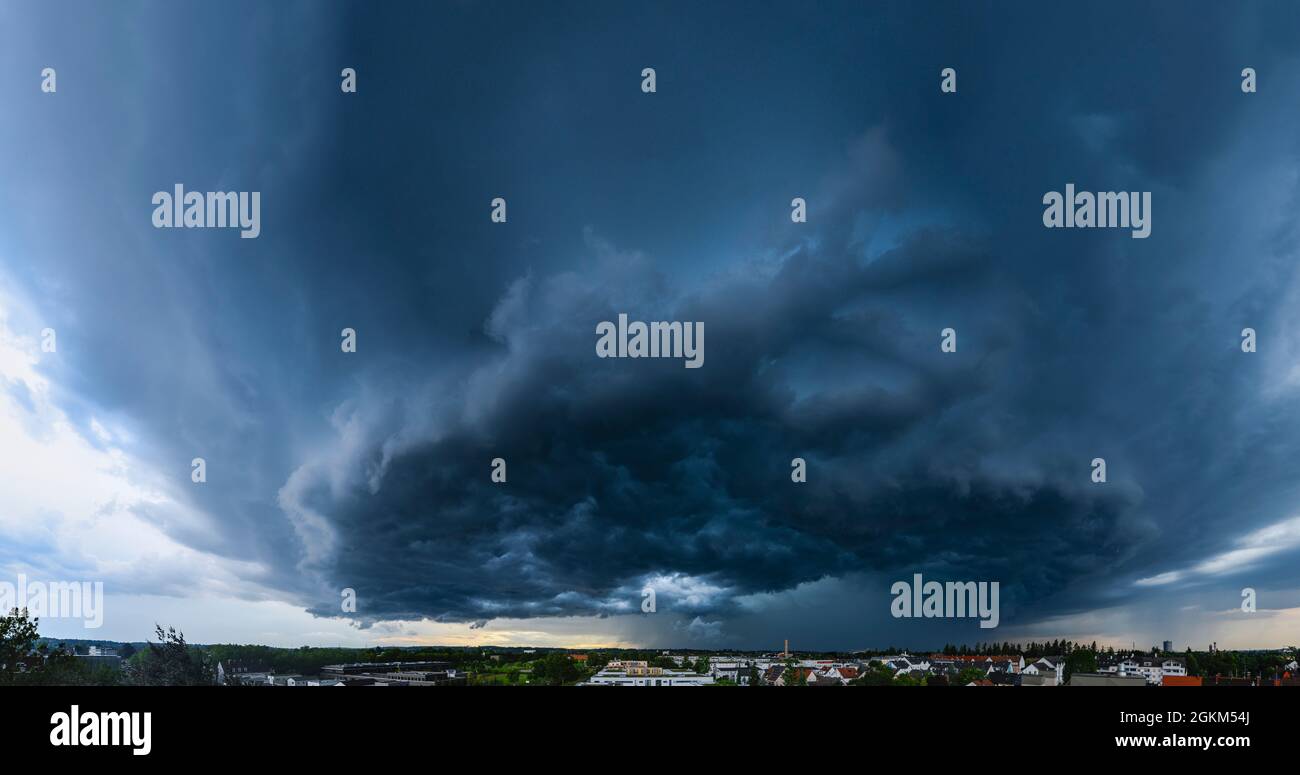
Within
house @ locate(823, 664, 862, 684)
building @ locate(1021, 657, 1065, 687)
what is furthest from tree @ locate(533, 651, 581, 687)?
building @ locate(1021, 657, 1065, 687)

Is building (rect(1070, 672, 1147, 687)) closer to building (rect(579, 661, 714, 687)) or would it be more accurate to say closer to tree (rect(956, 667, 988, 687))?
tree (rect(956, 667, 988, 687))

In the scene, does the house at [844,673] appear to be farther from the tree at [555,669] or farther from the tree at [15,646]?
the tree at [15,646]

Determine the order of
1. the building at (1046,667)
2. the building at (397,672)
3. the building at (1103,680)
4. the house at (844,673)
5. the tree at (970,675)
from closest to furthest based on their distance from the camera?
the building at (1103,680) → the house at (844,673) → the building at (1046,667) → the tree at (970,675) → the building at (397,672)

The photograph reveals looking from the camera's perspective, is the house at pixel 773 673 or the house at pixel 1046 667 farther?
the house at pixel 1046 667

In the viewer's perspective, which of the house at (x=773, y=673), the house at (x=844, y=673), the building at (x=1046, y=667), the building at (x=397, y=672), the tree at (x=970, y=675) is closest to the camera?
the house at (x=773, y=673)
